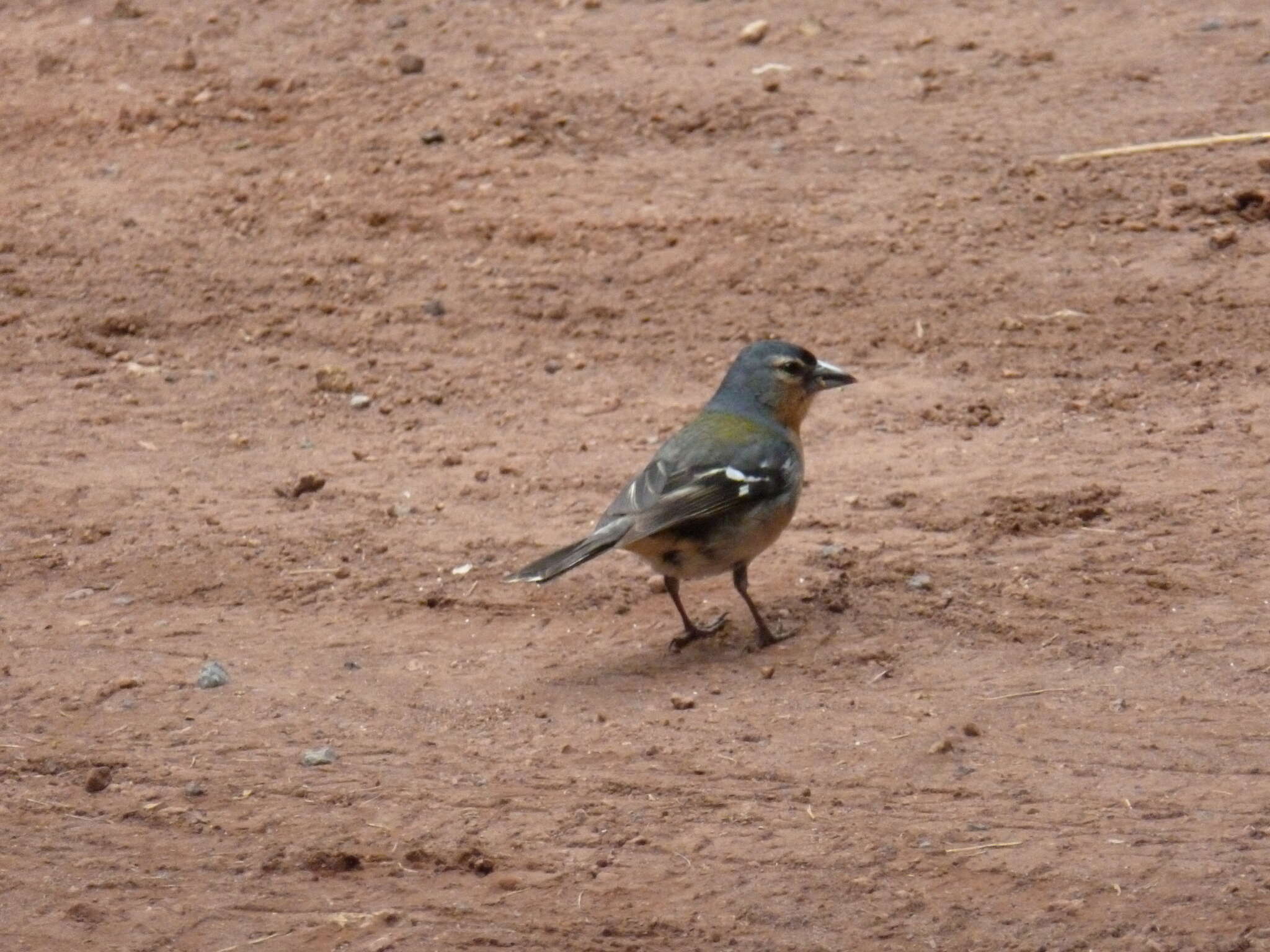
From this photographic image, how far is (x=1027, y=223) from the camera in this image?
938 centimetres

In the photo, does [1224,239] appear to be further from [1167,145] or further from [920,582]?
[920,582]

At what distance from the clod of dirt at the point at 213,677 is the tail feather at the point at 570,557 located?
3.39ft

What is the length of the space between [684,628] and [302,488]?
200cm

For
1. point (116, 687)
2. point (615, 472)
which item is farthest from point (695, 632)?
point (116, 687)

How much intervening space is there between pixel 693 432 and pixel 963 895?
2.51 metres

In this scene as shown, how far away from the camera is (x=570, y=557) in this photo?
250 inches

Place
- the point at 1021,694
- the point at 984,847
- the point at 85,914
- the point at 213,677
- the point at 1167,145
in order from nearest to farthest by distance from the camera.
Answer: the point at 984,847 → the point at 85,914 → the point at 1021,694 → the point at 213,677 → the point at 1167,145

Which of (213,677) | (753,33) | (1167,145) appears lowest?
(213,677)

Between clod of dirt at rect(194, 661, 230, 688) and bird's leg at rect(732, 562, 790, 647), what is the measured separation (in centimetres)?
183

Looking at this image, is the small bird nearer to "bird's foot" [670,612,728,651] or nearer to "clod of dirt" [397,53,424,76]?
"bird's foot" [670,612,728,651]

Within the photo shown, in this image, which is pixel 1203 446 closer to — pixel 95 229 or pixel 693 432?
pixel 693 432

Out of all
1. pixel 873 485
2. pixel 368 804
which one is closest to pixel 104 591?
pixel 368 804

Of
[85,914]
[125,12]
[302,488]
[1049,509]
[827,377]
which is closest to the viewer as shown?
[85,914]

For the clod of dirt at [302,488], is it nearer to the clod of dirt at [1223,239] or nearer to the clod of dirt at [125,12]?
the clod of dirt at [1223,239]
